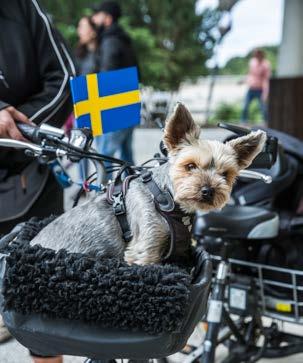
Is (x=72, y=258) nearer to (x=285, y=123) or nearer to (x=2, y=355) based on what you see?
(x=2, y=355)

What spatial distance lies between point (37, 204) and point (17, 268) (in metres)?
0.98

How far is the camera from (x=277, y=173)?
2688 mm

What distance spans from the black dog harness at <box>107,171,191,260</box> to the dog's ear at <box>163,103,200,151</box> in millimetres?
117

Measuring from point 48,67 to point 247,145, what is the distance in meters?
0.98

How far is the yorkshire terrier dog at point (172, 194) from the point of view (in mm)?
1600

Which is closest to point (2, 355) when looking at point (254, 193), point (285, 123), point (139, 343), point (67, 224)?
point (254, 193)

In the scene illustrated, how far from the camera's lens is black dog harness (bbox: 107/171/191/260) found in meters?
1.62

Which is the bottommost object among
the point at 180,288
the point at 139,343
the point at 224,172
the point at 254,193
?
the point at 254,193

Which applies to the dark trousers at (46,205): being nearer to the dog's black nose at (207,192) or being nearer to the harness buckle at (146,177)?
the harness buckle at (146,177)

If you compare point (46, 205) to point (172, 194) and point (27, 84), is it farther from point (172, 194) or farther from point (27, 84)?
point (172, 194)

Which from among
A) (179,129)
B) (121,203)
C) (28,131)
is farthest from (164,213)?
(28,131)

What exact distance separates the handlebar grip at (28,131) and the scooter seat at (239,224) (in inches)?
38.4

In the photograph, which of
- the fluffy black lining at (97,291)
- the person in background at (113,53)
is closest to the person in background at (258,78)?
the person in background at (113,53)

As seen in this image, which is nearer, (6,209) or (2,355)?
(6,209)
